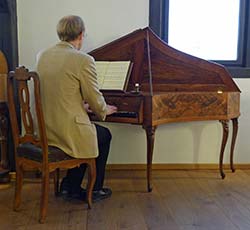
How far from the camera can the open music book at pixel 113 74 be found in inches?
134

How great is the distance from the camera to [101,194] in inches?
125

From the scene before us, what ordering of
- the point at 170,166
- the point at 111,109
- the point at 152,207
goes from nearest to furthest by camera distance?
the point at 152,207 → the point at 111,109 → the point at 170,166

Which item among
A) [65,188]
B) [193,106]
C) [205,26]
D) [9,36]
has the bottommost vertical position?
[65,188]

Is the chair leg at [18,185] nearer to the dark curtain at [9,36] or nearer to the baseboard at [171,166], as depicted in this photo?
the dark curtain at [9,36]

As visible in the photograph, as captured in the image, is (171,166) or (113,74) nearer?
(113,74)

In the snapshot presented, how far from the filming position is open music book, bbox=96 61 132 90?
11.1 feet

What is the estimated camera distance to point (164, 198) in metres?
3.18

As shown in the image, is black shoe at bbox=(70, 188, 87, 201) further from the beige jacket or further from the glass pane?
the glass pane

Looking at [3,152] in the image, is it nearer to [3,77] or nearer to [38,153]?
[3,77]

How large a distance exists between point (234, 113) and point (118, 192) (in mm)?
1281

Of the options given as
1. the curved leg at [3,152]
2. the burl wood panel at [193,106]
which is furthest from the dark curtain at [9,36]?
the burl wood panel at [193,106]

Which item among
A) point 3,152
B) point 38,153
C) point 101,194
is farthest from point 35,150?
point 3,152

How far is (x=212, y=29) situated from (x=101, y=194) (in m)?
2.14

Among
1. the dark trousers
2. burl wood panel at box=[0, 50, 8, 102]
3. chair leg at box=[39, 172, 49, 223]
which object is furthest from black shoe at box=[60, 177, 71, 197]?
burl wood panel at box=[0, 50, 8, 102]
